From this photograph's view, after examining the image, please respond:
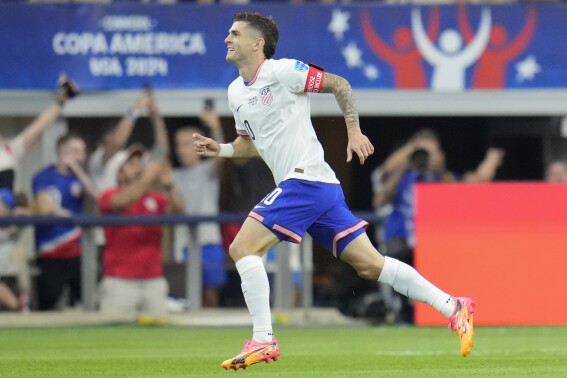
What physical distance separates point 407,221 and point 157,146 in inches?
113

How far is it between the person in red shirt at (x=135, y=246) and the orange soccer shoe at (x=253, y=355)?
6113mm

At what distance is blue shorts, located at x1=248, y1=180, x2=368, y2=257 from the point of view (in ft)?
27.1

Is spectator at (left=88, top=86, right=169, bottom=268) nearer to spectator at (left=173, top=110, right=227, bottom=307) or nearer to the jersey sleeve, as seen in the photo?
spectator at (left=173, top=110, right=227, bottom=307)

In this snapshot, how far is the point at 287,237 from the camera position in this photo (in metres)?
8.30

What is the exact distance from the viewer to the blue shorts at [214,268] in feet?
46.5

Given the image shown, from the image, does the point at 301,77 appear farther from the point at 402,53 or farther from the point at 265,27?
the point at 402,53

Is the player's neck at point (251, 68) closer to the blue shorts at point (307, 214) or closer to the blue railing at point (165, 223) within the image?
the blue shorts at point (307, 214)

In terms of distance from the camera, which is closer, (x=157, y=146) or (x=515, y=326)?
(x=515, y=326)

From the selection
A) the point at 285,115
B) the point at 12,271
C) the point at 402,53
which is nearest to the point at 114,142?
the point at 12,271

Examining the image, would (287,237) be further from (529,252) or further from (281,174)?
(529,252)

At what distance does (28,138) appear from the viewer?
14531 mm

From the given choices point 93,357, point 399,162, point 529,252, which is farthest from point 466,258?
point 93,357

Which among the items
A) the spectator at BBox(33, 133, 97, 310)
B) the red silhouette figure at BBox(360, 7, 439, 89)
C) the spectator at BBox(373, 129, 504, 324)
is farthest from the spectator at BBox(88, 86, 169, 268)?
the red silhouette figure at BBox(360, 7, 439, 89)

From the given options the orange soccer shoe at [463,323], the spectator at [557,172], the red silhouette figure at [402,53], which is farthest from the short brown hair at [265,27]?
the spectator at [557,172]
